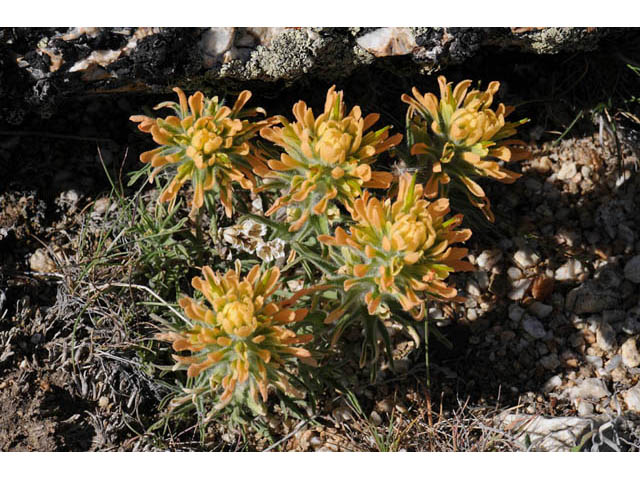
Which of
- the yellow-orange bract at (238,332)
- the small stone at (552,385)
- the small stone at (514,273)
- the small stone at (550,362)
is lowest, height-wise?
the small stone at (552,385)

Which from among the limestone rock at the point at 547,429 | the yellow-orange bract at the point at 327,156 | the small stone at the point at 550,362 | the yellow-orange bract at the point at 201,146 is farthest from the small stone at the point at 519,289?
the yellow-orange bract at the point at 201,146

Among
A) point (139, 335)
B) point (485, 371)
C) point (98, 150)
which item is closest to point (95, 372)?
point (139, 335)

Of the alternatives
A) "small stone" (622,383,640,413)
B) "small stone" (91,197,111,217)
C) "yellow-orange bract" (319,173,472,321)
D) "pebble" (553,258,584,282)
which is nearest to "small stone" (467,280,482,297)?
"pebble" (553,258,584,282)

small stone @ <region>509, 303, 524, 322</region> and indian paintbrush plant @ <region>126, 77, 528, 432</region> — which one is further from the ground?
indian paintbrush plant @ <region>126, 77, 528, 432</region>

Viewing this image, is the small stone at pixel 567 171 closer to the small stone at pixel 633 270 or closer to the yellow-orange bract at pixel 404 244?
the small stone at pixel 633 270

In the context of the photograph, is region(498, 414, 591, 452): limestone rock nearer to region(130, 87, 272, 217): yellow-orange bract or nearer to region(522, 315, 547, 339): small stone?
region(522, 315, 547, 339): small stone

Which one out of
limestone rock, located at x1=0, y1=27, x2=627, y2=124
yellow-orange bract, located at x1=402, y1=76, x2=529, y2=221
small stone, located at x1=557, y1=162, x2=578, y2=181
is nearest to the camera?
yellow-orange bract, located at x1=402, y1=76, x2=529, y2=221
